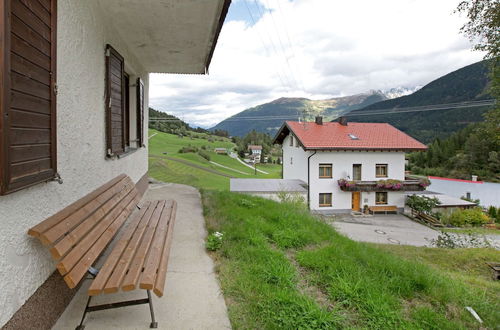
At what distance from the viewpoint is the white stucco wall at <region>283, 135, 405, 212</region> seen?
20.8 m

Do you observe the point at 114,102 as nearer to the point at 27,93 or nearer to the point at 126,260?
the point at 27,93

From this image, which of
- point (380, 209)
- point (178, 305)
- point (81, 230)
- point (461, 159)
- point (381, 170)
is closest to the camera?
point (81, 230)

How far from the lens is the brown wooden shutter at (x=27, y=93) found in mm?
1545

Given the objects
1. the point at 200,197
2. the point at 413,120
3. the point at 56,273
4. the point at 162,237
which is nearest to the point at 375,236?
the point at 200,197

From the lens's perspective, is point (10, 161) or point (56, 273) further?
point (56, 273)

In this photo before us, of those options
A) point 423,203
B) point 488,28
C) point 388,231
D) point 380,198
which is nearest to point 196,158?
point 380,198

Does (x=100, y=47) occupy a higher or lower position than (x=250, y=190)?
higher

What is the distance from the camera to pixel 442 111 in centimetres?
9412

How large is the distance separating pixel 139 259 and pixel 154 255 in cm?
13

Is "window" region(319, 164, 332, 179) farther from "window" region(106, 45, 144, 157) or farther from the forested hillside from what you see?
the forested hillside

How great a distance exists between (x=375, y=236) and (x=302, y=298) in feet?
40.6

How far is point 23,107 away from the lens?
69.6 inches

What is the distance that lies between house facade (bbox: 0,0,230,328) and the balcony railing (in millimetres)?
17560

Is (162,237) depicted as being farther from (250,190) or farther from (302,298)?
(250,190)
